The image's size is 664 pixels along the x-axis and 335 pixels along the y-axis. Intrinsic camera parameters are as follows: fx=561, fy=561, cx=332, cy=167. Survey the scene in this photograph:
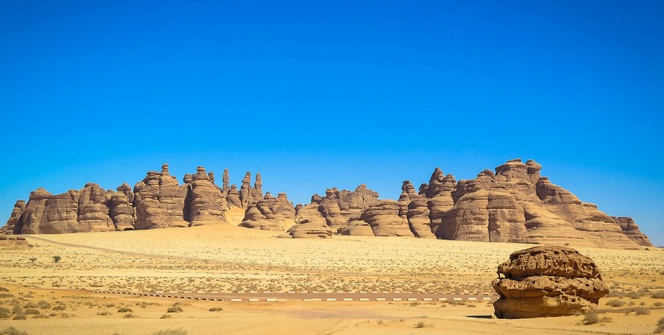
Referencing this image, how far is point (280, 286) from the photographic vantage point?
107 ft

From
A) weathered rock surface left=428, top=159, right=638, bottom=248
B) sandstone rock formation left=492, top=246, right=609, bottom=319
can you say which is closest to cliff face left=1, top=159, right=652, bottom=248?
weathered rock surface left=428, top=159, right=638, bottom=248

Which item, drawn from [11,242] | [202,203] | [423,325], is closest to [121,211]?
[202,203]

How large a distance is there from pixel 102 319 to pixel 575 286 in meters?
14.7

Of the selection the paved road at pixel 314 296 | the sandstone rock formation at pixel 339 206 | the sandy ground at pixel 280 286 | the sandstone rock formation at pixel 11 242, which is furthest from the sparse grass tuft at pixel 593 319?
the sandstone rock formation at pixel 339 206

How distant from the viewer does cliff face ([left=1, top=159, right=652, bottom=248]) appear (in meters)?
86.6

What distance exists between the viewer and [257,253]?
66.9m

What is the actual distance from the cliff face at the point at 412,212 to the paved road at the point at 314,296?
56.6 meters

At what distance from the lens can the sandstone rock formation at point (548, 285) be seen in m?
16.2

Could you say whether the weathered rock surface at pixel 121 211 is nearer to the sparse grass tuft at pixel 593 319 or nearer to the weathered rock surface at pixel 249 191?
the weathered rock surface at pixel 249 191

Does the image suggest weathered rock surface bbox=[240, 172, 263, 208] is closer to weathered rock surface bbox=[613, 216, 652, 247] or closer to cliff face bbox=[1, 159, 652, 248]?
cliff face bbox=[1, 159, 652, 248]

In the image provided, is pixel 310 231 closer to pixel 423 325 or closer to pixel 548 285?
pixel 548 285

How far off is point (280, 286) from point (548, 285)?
19.1 meters

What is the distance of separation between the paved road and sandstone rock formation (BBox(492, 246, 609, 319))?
28.4ft

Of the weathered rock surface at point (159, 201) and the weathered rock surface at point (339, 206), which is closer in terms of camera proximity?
the weathered rock surface at point (159, 201)
